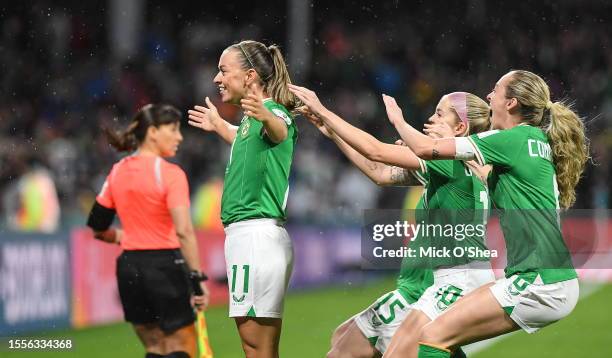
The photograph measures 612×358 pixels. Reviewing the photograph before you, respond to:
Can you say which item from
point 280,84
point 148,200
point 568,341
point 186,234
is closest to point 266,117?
point 280,84

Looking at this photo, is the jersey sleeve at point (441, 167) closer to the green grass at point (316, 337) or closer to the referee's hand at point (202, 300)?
the referee's hand at point (202, 300)

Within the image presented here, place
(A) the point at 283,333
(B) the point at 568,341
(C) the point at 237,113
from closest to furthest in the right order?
(B) the point at 568,341 < (A) the point at 283,333 < (C) the point at 237,113

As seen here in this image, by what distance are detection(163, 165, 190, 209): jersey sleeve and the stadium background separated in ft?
10.4

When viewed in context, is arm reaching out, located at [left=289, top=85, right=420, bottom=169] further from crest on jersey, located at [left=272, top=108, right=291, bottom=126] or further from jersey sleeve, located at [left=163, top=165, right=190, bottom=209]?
jersey sleeve, located at [left=163, top=165, right=190, bottom=209]

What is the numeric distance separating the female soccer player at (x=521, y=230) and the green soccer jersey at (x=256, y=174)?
695 mm

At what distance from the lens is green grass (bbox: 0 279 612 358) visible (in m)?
10.1

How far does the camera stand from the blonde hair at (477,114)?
6.21m

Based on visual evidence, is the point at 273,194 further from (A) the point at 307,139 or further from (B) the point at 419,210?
(A) the point at 307,139

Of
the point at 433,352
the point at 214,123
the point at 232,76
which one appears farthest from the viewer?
the point at 214,123

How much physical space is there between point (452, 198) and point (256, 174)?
1.16 metres

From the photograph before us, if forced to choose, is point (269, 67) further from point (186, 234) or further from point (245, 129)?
point (186, 234)

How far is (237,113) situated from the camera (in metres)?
19.7

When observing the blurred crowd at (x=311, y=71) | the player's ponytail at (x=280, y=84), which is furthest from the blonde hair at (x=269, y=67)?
the blurred crowd at (x=311, y=71)

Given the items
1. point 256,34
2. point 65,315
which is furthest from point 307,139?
point 65,315
